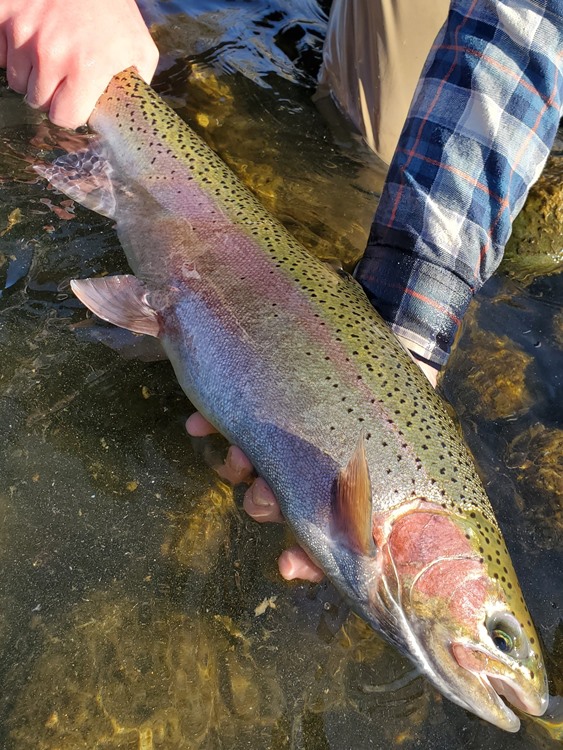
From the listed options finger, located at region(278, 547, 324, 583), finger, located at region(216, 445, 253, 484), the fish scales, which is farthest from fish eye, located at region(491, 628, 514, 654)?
finger, located at region(216, 445, 253, 484)

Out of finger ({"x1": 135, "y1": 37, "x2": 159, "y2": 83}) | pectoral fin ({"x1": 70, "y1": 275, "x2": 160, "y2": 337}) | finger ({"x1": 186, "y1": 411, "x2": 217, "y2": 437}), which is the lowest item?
finger ({"x1": 186, "y1": 411, "x2": 217, "y2": 437})

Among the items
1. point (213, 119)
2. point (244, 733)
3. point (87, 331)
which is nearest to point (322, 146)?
point (213, 119)

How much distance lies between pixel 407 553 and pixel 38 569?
138 cm

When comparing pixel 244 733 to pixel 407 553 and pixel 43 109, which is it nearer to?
pixel 407 553

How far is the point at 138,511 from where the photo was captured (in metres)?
2.58

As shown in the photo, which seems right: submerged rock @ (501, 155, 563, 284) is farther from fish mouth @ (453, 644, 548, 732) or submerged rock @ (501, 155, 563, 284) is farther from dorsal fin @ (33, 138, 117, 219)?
fish mouth @ (453, 644, 548, 732)

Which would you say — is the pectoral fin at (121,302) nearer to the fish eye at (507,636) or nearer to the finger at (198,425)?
the finger at (198,425)

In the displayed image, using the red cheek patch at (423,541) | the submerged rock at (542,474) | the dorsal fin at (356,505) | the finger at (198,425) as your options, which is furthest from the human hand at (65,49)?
the submerged rock at (542,474)

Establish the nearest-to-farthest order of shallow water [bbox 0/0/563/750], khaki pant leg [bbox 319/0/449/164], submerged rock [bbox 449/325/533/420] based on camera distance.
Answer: shallow water [bbox 0/0/563/750] → submerged rock [bbox 449/325/533/420] → khaki pant leg [bbox 319/0/449/164]

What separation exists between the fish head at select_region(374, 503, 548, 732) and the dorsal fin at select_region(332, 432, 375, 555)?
0.10 m

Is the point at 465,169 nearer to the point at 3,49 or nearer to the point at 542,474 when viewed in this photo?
the point at 542,474

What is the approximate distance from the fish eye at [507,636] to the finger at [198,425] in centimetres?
132

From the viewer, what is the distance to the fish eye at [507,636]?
81.6 inches

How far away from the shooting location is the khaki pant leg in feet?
13.1
